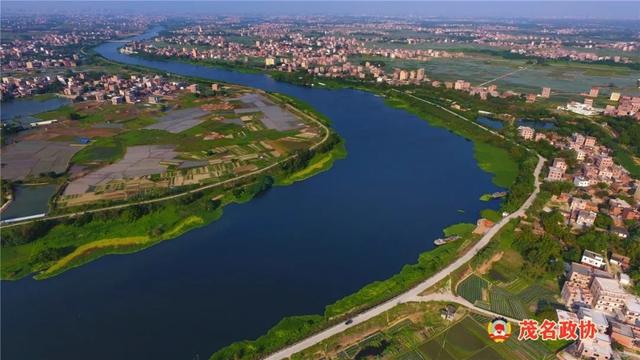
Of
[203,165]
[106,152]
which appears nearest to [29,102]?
[106,152]

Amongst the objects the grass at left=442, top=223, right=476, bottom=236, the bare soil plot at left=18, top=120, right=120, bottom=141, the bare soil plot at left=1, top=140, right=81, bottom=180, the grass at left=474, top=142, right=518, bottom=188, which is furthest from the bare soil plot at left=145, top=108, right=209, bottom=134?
the grass at left=474, top=142, right=518, bottom=188

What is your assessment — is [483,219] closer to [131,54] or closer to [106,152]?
[106,152]

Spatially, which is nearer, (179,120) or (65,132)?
(65,132)

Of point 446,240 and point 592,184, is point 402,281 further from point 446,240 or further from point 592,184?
point 592,184

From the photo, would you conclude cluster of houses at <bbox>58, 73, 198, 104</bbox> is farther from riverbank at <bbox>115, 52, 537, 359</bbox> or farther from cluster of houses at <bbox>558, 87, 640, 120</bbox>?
cluster of houses at <bbox>558, 87, 640, 120</bbox>

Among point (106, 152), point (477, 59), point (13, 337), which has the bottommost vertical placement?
point (13, 337)

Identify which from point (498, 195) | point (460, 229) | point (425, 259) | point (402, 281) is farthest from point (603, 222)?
point (402, 281)
